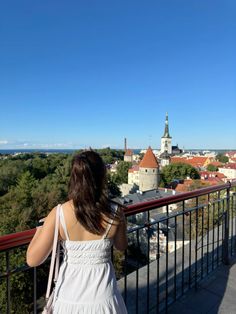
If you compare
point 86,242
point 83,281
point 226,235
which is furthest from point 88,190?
point 226,235

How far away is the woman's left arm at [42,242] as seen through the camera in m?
1.23

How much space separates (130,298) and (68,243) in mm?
1840

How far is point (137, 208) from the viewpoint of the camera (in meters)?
1.94

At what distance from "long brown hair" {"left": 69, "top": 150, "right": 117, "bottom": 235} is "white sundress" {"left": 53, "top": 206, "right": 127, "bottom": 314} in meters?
0.09

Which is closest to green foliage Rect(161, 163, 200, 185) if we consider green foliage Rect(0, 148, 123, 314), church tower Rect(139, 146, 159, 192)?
church tower Rect(139, 146, 159, 192)

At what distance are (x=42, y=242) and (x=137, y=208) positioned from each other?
0.88m

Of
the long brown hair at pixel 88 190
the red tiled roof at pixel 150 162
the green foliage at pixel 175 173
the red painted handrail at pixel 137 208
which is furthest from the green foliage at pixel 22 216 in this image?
the green foliage at pixel 175 173

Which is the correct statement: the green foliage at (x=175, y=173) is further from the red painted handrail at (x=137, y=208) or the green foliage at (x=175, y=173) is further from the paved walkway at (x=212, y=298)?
the red painted handrail at (x=137, y=208)

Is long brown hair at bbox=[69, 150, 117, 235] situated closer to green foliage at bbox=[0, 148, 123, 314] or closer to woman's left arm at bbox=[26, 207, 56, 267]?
woman's left arm at bbox=[26, 207, 56, 267]

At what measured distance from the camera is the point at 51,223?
1.23 metres

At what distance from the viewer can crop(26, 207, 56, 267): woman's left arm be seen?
1.23 metres

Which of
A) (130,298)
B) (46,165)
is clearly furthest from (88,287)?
(46,165)

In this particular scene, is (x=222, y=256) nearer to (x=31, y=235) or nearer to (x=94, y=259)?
(x=94, y=259)

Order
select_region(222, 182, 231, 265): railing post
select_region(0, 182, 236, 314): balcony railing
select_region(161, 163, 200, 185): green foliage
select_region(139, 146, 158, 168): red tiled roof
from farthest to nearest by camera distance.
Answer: select_region(161, 163, 200, 185): green foliage, select_region(139, 146, 158, 168): red tiled roof, select_region(222, 182, 231, 265): railing post, select_region(0, 182, 236, 314): balcony railing
